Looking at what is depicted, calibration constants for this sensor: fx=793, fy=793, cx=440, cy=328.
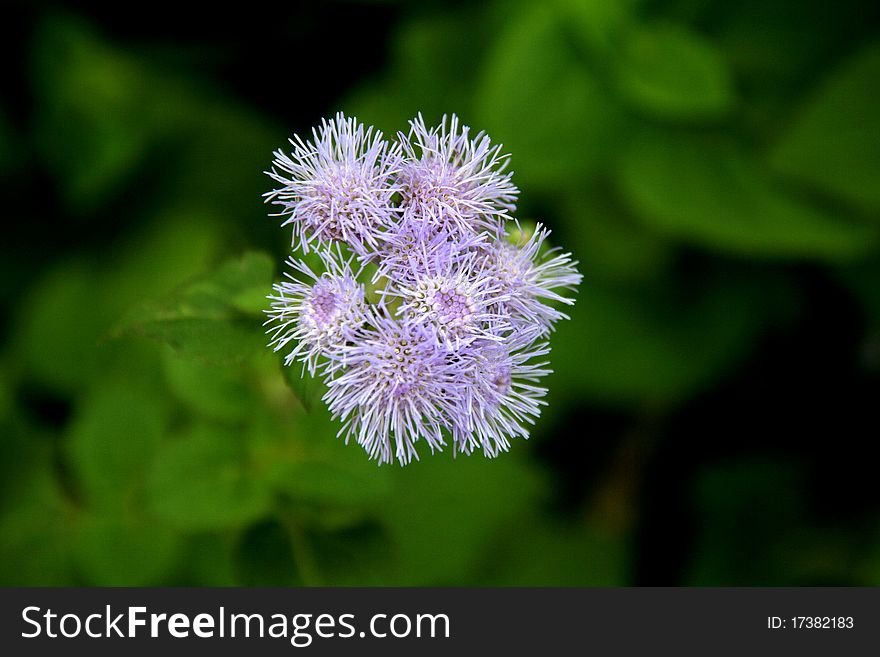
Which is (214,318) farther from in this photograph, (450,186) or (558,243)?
(558,243)

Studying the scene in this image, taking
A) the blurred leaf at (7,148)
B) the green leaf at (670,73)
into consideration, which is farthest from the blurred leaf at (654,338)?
the blurred leaf at (7,148)

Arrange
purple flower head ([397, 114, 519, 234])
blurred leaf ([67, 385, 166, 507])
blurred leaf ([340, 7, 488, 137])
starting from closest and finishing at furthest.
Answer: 1. purple flower head ([397, 114, 519, 234])
2. blurred leaf ([67, 385, 166, 507])
3. blurred leaf ([340, 7, 488, 137])

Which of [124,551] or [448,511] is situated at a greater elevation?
[448,511]

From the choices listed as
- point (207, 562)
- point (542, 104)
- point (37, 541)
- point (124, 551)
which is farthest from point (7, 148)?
point (542, 104)

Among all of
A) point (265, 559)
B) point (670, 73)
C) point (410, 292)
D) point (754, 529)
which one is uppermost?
point (670, 73)

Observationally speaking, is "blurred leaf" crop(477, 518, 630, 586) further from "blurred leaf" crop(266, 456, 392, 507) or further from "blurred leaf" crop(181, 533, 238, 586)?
"blurred leaf" crop(266, 456, 392, 507)

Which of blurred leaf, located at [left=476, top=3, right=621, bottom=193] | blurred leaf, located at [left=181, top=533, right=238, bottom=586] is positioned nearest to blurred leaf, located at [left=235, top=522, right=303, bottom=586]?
blurred leaf, located at [left=181, top=533, right=238, bottom=586]

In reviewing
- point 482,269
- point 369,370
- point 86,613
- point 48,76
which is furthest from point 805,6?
point 86,613
